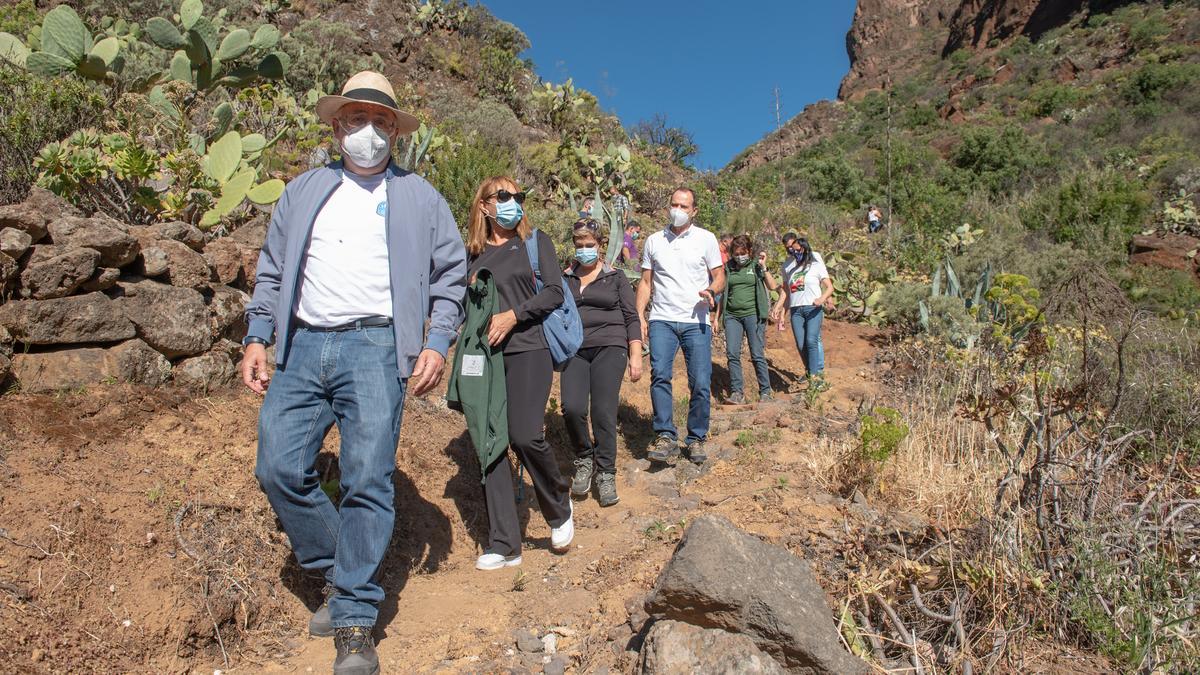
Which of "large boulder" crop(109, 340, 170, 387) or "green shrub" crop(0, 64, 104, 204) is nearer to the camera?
"large boulder" crop(109, 340, 170, 387)

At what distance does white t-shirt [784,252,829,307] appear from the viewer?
7.51 metres

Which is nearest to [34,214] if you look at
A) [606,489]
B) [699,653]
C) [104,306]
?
[104,306]

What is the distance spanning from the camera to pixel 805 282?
752 centimetres

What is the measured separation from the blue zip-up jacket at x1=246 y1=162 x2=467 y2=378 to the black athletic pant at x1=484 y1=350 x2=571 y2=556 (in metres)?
0.80

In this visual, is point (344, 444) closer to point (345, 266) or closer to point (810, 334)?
point (345, 266)

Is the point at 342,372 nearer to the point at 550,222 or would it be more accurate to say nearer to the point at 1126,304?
the point at 550,222

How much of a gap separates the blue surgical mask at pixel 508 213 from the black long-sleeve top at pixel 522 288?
0.38 feet

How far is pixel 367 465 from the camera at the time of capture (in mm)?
2758

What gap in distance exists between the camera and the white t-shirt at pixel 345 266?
285 centimetres

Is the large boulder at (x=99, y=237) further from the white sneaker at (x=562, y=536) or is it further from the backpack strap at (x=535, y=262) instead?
the white sneaker at (x=562, y=536)

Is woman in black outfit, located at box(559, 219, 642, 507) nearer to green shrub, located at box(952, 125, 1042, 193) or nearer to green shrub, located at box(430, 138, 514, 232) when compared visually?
green shrub, located at box(430, 138, 514, 232)

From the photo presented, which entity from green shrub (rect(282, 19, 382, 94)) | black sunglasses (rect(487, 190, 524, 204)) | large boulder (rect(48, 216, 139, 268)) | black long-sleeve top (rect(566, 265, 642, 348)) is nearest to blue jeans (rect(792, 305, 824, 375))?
black long-sleeve top (rect(566, 265, 642, 348))

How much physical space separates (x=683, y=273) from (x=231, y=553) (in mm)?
3351

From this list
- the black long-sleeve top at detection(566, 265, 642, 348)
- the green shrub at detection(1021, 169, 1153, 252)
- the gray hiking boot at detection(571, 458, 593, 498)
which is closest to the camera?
the black long-sleeve top at detection(566, 265, 642, 348)
